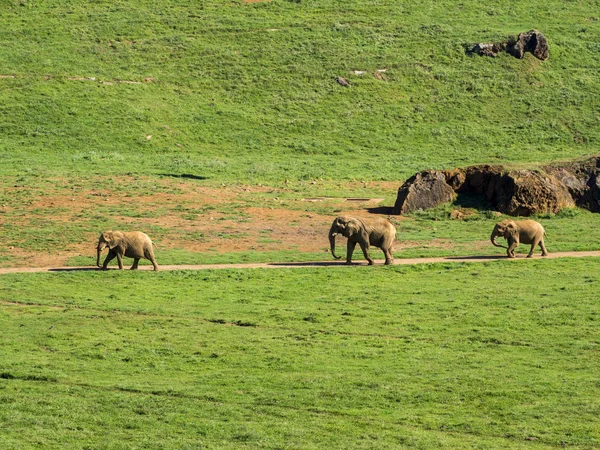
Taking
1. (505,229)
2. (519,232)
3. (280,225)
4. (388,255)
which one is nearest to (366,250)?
(388,255)

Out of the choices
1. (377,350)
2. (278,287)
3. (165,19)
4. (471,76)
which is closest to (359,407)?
(377,350)

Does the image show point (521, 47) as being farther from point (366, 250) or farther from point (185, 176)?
point (366, 250)

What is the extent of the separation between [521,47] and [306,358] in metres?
55.8

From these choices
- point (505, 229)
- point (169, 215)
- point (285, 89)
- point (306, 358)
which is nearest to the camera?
point (306, 358)

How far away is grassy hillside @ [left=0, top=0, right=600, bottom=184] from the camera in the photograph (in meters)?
61.9

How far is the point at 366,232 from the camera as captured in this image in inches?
1378

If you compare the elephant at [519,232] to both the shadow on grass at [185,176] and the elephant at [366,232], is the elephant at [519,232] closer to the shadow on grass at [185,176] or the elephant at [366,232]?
the elephant at [366,232]

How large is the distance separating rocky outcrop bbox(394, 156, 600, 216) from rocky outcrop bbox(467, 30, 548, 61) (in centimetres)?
3203

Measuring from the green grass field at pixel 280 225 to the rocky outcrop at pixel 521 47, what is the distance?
802 mm

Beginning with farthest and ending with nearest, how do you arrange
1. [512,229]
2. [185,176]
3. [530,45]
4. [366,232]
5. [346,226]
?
[530,45] < [185,176] < [512,229] < [366,232] < [346,226]

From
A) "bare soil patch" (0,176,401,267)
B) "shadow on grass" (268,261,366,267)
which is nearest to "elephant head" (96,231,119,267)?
"bare soil patch" (0,176,401,267)

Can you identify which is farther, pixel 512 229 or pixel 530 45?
pixel 530 45


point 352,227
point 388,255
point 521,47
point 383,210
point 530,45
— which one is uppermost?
point 530,45

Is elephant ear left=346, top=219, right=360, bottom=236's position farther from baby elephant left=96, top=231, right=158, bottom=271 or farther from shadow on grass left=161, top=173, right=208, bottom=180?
shadow on grass left=161, top=173, right=208, bottom=180
